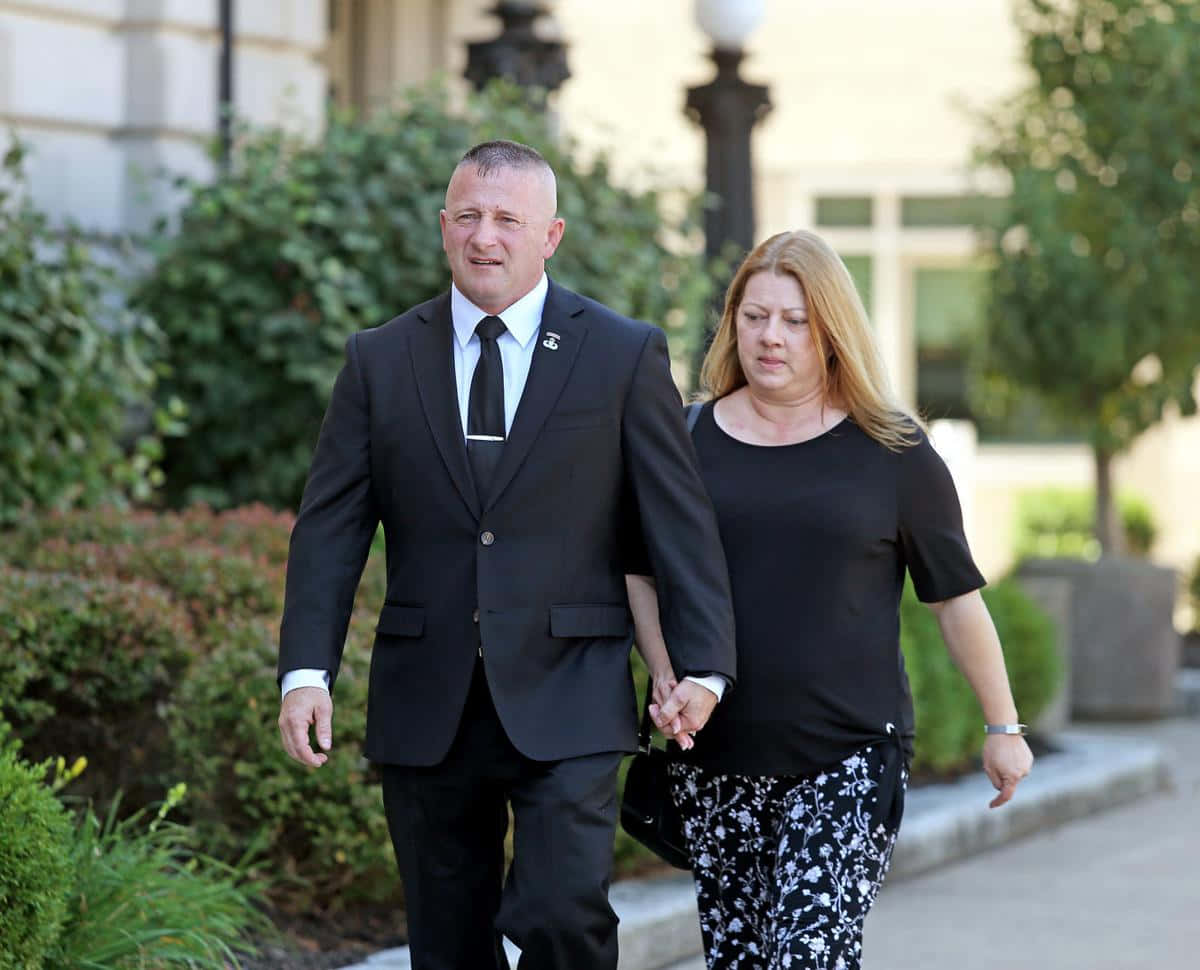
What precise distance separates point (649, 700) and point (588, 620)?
1.19ft

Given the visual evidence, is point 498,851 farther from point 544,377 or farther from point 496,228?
point 496,228

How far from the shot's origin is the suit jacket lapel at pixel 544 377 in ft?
13.2

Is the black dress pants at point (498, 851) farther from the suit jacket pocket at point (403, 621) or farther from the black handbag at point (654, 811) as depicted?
the black handbag at point (654, 811)

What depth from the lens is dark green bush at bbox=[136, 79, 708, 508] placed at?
8.68 m

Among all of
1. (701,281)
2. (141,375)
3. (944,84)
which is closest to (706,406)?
(141,375)

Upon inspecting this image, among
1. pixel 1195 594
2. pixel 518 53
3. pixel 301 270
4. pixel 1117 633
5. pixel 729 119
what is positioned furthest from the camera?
pixel 1195 594

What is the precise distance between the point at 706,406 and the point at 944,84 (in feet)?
54.8

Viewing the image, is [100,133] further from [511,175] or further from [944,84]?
[944,84]

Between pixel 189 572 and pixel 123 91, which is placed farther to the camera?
pixel 123 91

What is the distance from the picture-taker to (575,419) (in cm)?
407

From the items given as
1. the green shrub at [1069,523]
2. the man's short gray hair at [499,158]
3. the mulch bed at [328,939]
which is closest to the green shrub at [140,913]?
the mulch bed at [328,939]

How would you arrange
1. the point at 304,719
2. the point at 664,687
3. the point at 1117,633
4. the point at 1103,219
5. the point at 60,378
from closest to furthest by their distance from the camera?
1. the point at 304,719
2. the point at 664,687
3. the point at 60,378
4. the point at 1117,633
5. the point at 1103,219

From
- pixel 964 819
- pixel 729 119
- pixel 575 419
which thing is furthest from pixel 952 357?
pixel 575 419

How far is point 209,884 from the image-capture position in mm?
5469
